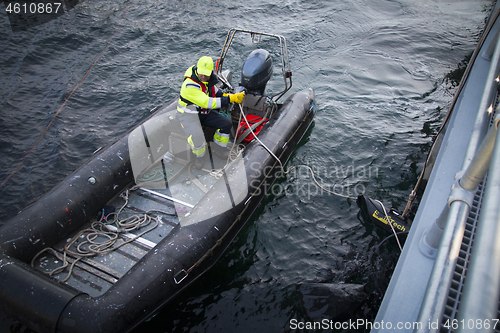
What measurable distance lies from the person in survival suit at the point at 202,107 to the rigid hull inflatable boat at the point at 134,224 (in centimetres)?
26

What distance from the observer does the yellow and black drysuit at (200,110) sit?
149 inches

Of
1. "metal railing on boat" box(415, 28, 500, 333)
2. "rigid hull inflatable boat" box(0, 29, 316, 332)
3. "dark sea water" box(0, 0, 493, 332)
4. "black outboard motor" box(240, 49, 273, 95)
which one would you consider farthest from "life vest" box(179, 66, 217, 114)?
"metal railing on boat" box(415, 28, 500, 333)

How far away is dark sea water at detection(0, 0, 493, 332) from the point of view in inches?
134

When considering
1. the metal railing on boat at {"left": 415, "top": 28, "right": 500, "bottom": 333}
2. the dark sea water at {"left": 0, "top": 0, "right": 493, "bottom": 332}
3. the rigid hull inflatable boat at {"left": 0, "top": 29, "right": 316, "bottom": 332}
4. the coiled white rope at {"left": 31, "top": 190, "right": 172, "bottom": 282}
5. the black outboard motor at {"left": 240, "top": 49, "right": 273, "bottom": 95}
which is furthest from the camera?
the black outboard motor at {"left": 240, "top": 49, "right": 273, "bottom": 95}

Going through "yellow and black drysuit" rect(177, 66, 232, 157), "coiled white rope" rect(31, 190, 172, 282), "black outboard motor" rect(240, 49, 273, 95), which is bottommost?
"coiled white rope" rect(31, 190, 172, 282)

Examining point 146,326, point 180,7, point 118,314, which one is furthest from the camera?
point 180,7

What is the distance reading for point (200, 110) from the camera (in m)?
4.04

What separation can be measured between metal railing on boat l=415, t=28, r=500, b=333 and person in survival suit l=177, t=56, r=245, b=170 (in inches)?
108

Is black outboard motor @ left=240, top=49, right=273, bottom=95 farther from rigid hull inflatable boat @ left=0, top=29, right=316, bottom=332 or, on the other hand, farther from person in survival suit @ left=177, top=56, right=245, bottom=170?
person in survival suit @ left=177, top=56, right=245, bottom=170

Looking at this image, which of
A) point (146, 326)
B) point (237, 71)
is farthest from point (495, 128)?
point (237, 71)

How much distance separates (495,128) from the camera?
1483 millimetres

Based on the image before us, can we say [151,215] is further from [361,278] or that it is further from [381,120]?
[381,120]

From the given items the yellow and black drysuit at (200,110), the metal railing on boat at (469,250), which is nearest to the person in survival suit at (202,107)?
the yellow and black drysuit at (200,110)

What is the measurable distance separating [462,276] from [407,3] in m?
11.3
